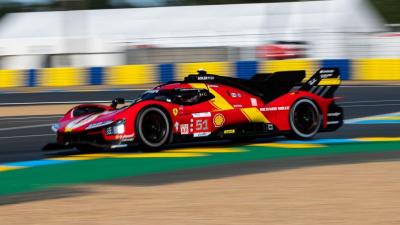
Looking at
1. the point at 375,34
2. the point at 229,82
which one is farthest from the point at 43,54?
the point at 229,82

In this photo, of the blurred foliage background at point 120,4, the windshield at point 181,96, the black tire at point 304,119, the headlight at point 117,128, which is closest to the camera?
the headlight at point 117,128

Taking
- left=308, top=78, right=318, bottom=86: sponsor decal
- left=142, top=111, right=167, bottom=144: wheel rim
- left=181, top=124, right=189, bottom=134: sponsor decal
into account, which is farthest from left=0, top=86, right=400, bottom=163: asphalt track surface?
left=181, top=124, right=189, bottom=134: sponsor decal

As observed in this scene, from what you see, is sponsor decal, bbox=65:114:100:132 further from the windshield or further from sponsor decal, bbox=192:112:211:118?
sponsor decal, bbox=192:112:211:118

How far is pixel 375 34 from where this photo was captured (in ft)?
98.3

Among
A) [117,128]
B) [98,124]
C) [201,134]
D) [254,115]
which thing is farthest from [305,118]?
[98,124]

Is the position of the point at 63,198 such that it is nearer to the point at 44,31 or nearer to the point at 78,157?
the point at 78,157

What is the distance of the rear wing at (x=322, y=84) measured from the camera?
10297 mm

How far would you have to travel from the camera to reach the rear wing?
10297 mm

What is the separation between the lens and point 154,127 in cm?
916

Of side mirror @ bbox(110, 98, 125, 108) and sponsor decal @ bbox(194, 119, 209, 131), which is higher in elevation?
side mirror @ bbox(110, 98, 125, 108)

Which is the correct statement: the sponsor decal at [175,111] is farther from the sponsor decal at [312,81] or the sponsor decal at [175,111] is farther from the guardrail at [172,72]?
the guardrail at [172,72]

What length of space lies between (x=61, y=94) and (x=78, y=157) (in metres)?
14.4

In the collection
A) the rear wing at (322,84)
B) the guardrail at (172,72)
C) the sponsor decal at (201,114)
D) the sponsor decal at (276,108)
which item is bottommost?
the sponsor decal at (201,114)

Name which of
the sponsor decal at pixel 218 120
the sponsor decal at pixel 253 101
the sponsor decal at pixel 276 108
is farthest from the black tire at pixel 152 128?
the sponsor decal at pixel 276 108
